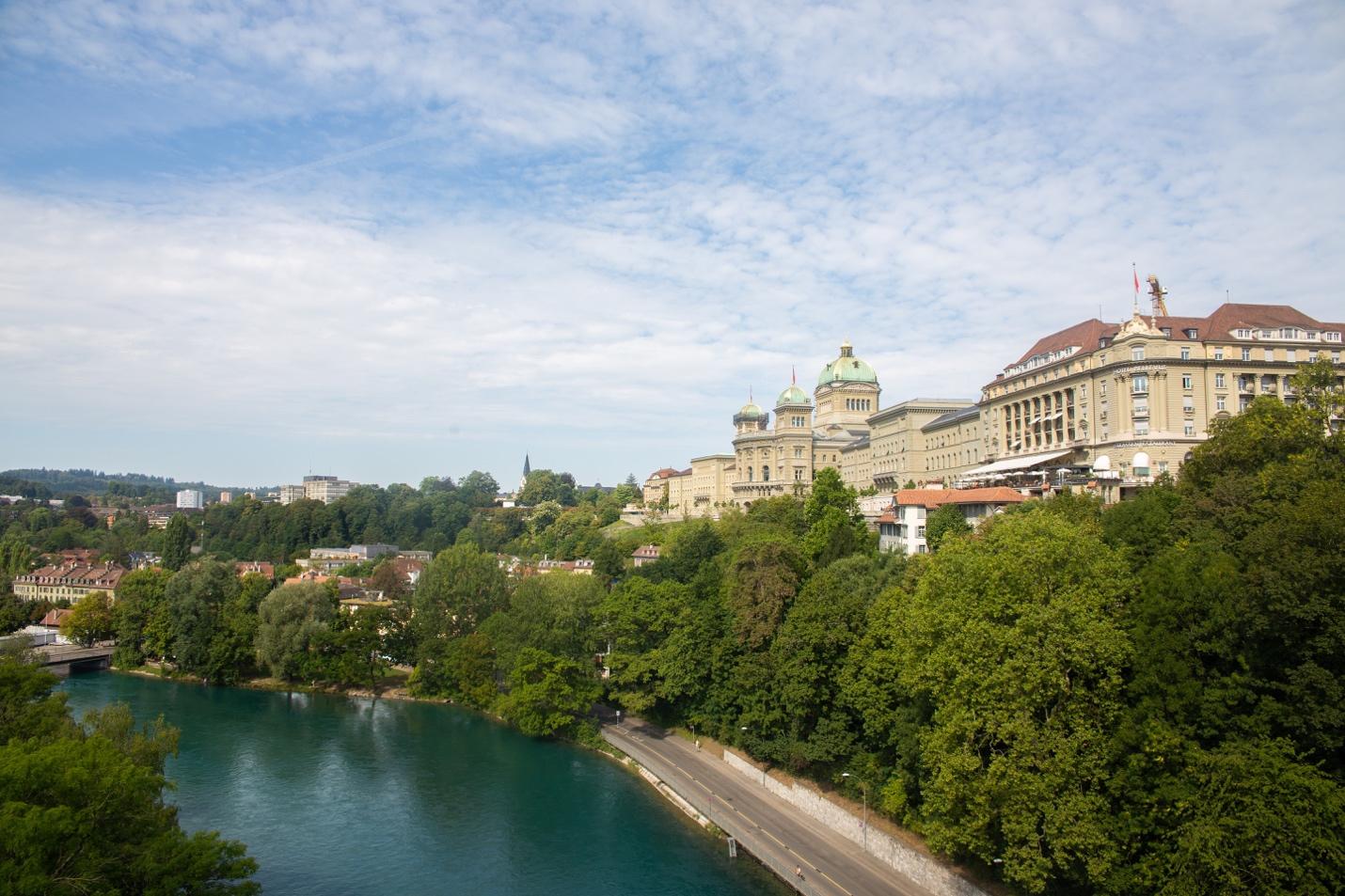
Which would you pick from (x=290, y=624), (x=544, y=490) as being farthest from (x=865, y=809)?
(x=544, y=490)

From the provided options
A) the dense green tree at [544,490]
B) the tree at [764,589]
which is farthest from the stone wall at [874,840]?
the dense green tree at [544,490]

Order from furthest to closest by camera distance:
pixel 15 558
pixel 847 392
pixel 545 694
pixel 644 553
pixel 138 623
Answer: pixel 847 392 → pixel 15 558 → pixel 644 553 → pixel 138 623 → pixel 545 694

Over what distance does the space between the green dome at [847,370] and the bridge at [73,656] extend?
204 feet

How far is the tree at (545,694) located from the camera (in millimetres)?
36906

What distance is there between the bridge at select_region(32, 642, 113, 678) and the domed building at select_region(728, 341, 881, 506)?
160 ft

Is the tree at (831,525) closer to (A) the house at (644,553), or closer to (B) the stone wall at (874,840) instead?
(B) the stone wall at (874,840)

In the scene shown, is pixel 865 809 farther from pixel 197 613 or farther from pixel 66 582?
pixel 66 582

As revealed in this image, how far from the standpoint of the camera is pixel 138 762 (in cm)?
2039

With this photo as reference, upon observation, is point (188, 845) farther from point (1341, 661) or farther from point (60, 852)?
point (1341, 661)

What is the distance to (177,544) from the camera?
265ft

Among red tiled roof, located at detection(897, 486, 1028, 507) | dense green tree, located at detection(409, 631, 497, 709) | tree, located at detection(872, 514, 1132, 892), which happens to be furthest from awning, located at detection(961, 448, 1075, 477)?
dense green tree, located at detection(409, 631, 497, 709)

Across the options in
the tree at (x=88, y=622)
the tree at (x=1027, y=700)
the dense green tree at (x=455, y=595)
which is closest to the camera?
the tree at (x=1027, y=700)

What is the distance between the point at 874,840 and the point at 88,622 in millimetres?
50799

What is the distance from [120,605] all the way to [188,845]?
4532 cm
